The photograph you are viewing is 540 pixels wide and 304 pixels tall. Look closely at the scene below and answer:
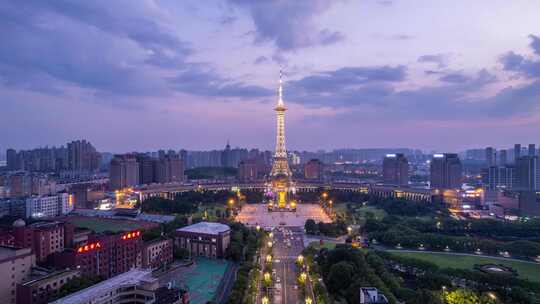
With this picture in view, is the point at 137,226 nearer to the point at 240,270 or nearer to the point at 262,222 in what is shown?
the point at 262,222

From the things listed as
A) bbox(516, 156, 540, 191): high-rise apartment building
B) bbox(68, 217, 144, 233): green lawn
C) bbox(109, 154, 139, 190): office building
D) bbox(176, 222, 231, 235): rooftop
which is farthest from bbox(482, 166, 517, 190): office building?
bbox(109, 154, 139, 190): office building

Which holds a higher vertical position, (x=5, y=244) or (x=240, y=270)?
(x=5, y=244)

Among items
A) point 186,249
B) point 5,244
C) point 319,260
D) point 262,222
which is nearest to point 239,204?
point 262,222

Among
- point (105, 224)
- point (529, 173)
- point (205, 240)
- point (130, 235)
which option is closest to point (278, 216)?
point (205, 240)

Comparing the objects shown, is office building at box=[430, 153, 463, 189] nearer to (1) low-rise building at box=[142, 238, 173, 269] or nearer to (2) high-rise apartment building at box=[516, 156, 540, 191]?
(2) high-rise apartment building at box=[516, 156, 540, 191]

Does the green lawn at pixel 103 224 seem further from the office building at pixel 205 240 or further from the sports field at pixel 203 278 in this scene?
the sports field at pixel 203 278
